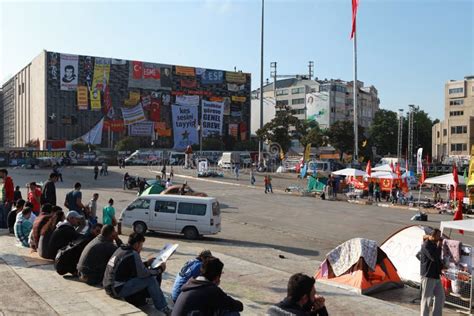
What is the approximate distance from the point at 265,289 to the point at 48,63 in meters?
94.0

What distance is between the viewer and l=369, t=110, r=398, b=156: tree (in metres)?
108

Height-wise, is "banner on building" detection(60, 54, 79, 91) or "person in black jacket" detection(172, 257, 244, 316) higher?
"banner on building" detection(60, 54, 79, 91)

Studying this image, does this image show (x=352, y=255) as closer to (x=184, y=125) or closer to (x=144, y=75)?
(x=144, y=75)

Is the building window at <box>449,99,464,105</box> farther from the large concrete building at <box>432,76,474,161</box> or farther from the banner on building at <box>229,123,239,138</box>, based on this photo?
the banner on building at <box>229,123,239,138</box>

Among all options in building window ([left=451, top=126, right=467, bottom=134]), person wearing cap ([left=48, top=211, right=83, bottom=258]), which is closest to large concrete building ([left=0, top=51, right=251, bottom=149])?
building window ([left=451, top=126, right=467, bottom=134])

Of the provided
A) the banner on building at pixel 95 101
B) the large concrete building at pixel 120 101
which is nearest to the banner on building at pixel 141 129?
the large concrete building at pixel 120 101

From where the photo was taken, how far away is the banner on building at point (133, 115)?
104 meters

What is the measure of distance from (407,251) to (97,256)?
7881mm

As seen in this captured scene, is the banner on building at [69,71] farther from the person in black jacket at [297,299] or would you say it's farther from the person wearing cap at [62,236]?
the person in black jacket at [297,299]

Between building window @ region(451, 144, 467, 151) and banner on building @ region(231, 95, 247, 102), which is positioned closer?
building window @ region(451, 144, 467, 151)

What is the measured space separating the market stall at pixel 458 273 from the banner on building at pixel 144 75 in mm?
99807

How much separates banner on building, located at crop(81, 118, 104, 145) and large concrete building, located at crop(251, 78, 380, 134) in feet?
129

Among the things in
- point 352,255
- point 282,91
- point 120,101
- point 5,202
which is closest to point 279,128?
point 120,101

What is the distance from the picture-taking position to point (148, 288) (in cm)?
709
